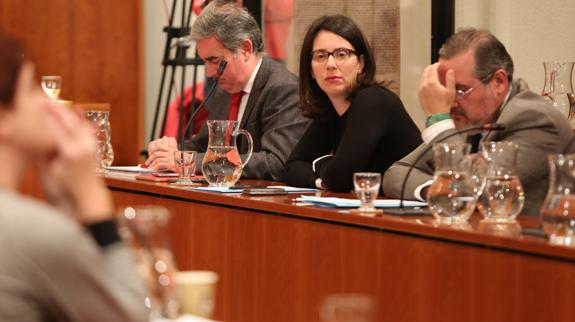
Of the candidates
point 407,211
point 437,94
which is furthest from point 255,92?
point 407,211

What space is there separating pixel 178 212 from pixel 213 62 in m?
1.12

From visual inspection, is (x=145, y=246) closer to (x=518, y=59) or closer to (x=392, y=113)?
(x=392, y=113)

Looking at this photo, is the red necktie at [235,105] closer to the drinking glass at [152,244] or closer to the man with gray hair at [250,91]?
the man with gray hair at [250,91]

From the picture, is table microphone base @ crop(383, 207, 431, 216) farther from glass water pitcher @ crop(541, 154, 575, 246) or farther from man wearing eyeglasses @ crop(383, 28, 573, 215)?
glass water pitcher @ crop(541, 154, 575, 246)

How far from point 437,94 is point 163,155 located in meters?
1.37

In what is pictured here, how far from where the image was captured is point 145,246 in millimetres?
1648

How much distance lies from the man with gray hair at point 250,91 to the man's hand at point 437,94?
1.01 metres

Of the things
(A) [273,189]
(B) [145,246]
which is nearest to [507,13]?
(A) [273,189]

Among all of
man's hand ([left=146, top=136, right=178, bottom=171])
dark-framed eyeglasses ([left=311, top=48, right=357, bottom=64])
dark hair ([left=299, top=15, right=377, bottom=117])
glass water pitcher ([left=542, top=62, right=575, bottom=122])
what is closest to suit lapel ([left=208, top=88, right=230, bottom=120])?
man's hand ([left=146, top=136, right=178, bottom=171])

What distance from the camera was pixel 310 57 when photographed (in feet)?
13.3

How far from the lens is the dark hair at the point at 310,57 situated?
3922 millimetres

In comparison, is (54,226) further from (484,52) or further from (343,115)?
(343,115)

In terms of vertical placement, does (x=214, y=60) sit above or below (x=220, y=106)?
above

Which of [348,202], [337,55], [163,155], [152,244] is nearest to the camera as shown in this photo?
[152,244]
